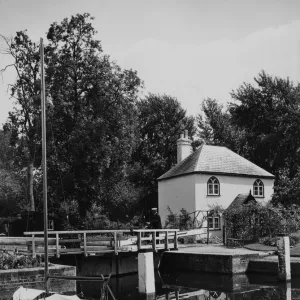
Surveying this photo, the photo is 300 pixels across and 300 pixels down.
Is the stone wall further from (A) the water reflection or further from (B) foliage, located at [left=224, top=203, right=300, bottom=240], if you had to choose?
(B) foliage, located at [left=224, top=203, right=300, bottom=240]

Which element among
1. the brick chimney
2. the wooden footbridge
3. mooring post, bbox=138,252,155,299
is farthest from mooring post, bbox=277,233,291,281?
the brick chimney

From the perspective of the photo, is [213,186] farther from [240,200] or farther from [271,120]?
[271,120]

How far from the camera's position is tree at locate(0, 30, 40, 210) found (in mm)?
37438

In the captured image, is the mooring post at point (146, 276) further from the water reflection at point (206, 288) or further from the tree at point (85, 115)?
the tree at point (85, 115)

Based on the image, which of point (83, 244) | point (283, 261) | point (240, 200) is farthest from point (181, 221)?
point (283, 261)

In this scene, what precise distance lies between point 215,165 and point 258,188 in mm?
3889

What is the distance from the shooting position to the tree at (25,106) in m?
37.4

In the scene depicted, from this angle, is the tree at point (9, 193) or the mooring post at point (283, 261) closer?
the mooring post at point (283, 261)

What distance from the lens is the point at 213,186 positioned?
36.8 metres

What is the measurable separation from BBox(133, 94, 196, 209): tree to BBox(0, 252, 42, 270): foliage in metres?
34.6

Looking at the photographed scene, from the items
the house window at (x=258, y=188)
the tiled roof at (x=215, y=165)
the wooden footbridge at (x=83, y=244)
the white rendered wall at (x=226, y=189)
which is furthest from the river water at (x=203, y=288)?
the house window at (x=258, y=188)

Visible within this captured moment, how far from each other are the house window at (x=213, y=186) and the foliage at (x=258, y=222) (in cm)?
391

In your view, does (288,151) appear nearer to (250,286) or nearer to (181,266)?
(181,266)

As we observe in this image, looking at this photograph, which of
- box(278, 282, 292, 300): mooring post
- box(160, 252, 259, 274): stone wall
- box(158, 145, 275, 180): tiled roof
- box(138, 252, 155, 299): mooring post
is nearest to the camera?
box(278, 282, 292, 300): mooring post
